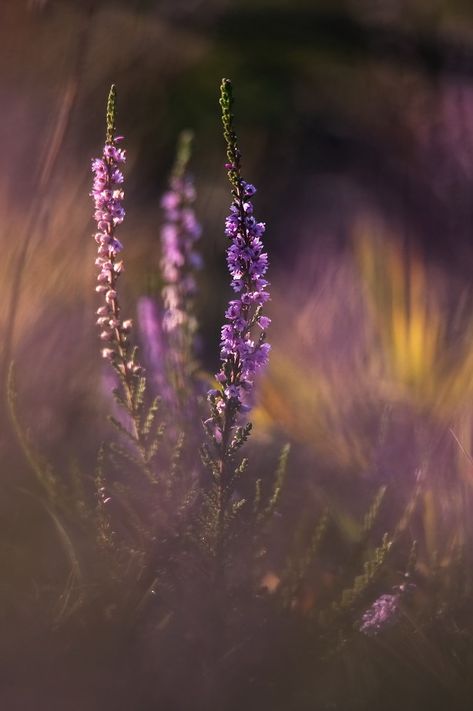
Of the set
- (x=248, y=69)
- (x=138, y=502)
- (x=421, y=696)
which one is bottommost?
(x=421, y=696)

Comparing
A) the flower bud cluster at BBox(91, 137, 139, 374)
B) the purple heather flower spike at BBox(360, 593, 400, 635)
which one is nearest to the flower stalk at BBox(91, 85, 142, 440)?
the flower bud cluster at BBox(91, 137, 139, 374)

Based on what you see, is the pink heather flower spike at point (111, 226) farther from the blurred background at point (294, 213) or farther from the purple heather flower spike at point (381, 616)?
the purple heather flower spike at point (381, 616)

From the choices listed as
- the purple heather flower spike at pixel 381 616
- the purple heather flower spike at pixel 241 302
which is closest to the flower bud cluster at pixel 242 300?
the purple heather flower spike at pixel 241 302

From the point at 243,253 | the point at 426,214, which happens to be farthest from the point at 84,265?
the point at 426,214

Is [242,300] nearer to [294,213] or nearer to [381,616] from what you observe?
[381,616]

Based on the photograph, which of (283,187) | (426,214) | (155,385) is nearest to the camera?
(155,385)

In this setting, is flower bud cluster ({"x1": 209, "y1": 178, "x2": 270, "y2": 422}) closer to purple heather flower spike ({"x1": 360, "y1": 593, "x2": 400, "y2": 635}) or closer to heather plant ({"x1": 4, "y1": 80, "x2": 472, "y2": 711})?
heather plant ({"x1": 4, "y1": 80, "x2": 472, "y2": 711})

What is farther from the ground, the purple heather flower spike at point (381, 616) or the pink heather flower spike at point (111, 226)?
the pink heather flower spike at point (111, 226)

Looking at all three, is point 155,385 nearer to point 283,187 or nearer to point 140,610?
point 140,610
